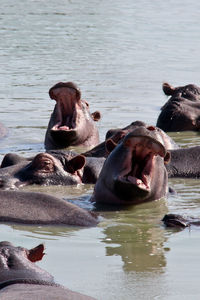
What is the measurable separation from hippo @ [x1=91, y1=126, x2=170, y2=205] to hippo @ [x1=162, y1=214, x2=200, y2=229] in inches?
21.8

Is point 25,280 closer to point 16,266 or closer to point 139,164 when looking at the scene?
point 16,266

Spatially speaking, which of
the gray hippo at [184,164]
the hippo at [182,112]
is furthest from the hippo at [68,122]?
the gray hippo at [184,164]

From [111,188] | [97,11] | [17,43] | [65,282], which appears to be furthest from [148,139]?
[97,11]

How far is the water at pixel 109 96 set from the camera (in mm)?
4945

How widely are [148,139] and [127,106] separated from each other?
7213 millimetres

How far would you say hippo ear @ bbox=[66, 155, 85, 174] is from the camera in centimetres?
758

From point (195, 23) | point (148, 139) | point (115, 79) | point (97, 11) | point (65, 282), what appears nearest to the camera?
point (65, 282)

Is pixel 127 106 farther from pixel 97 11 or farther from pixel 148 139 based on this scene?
pixel 97 11

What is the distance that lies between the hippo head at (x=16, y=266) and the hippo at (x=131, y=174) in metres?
2.25

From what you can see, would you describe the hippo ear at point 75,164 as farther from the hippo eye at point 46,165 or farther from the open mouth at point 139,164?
the open mouth at point 139,164

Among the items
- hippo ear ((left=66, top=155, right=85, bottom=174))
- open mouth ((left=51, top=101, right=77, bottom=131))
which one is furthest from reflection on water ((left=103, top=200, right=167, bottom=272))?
open mouth ((left=51, top=101, right=77, bottom=131))

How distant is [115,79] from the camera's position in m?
16.3

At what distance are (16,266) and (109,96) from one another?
10460 millimetres

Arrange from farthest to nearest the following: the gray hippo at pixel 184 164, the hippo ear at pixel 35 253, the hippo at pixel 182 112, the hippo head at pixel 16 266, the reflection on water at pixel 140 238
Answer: the hippo at pixel 182 112 < the gray hippo at pixel 184 164 < the reflection on water at pixel 140 238 < the hippo ear at pixel 35 253 < the hippo head at pixel 16 266
